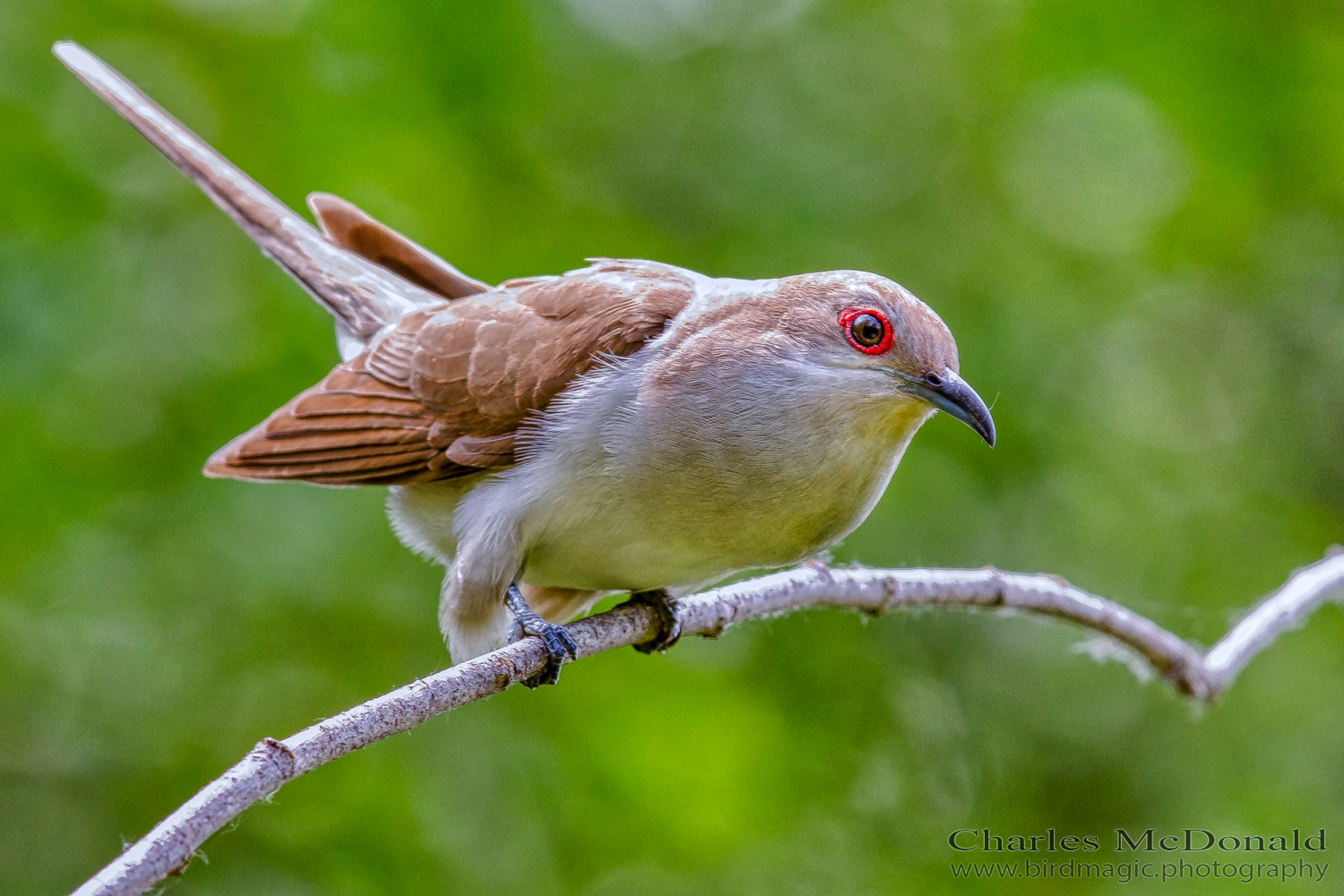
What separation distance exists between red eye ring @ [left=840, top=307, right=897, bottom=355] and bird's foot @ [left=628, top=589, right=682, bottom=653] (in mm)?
984

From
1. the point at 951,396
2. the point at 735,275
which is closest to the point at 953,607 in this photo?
the point at 951,396

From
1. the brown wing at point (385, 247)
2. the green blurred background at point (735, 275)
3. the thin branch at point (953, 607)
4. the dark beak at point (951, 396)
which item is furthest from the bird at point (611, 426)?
the green blurred background at point (735, 275)

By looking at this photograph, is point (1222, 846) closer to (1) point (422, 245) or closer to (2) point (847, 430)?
(2) point (847, 430)

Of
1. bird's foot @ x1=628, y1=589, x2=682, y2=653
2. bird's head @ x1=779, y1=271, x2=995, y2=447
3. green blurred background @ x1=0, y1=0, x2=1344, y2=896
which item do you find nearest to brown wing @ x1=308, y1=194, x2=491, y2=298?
green blurred background @ x1=0, y1=0, x2=1344, y2=896

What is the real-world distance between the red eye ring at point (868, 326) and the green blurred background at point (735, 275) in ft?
6.54

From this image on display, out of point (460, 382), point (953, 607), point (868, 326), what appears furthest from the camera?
point (460, 382)

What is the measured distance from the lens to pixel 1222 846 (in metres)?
5.06

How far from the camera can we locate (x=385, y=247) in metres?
4.53

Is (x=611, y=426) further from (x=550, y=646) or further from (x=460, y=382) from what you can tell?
(x=460, y=382)

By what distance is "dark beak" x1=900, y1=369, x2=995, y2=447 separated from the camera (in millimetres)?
3029

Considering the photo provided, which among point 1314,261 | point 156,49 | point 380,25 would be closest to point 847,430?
point 380,25

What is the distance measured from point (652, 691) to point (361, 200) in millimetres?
2403

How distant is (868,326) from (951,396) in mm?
296

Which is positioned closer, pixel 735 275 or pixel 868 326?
pixel 868 326
